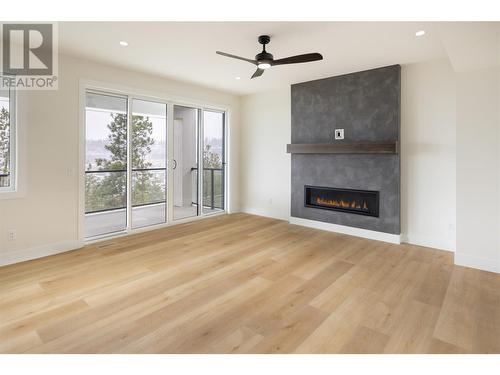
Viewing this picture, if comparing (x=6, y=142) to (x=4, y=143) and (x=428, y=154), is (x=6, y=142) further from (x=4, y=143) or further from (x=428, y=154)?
(x=428, y=154)

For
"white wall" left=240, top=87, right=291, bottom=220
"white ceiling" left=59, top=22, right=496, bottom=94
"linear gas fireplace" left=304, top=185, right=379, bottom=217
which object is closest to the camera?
"white ceiling" left=59, top=22, right=496, bottom=94

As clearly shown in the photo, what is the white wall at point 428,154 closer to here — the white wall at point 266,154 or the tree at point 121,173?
the white wall at point 266,154

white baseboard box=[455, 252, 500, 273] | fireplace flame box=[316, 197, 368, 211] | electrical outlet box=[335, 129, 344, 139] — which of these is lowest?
white baseboard box=[455, 252, 500, 273]

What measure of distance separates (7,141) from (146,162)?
6.19 feet

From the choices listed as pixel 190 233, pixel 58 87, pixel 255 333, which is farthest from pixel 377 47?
pixel 58 87

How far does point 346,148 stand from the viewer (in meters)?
4.60

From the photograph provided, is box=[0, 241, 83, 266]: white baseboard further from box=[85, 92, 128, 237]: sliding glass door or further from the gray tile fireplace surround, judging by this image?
the gray tile fireplace surround

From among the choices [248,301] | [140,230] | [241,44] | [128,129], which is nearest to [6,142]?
[128,129]

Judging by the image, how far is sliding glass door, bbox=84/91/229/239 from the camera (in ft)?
14.4

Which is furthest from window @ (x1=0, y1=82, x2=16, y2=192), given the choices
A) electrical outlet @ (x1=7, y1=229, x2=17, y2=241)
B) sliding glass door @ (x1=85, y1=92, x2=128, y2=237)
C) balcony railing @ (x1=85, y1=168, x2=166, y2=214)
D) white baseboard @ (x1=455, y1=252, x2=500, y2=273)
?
white baseboard @ (x1=455, y1=252, x2=500, y2=273)

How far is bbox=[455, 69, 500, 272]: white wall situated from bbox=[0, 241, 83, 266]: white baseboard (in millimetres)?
5072

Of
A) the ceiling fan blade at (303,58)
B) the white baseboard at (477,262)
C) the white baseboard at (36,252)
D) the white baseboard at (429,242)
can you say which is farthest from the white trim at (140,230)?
the white baseboard at (477,262)

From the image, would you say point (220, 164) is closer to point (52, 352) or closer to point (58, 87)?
point (58, 87)

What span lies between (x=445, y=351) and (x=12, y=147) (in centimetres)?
479
